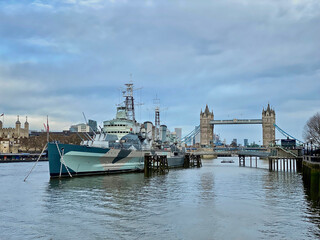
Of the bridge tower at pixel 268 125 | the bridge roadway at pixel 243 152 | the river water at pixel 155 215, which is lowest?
the river water at pixel 155 215

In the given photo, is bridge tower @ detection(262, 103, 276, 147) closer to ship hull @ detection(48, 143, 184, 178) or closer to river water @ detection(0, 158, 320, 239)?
ship hull @ detection(48, 143, 184, 178)

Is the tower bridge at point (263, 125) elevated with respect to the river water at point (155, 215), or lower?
elevated

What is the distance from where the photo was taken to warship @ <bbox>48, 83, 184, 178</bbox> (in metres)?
36.5

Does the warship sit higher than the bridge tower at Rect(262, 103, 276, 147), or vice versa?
the bridge tower at Rect(262, 103, 276, 147)

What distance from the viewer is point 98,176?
40.4 metres

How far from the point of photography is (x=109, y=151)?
41125mm

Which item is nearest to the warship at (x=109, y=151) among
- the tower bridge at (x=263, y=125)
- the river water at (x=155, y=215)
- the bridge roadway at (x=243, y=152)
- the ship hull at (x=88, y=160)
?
the ship hull at (x=88, y=160)

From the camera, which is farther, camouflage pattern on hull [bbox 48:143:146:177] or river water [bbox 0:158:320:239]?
camouflage pattern on hull [bbox 48:143:146:177]

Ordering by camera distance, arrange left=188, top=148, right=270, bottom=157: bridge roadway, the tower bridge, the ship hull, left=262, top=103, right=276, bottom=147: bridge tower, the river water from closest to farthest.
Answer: the river water, the ship hull, left=188, top=148, right=270, bottom=157: bridge roadway, the tower bridge, left=262, top=103, right=276, bottom=147: bridge tower

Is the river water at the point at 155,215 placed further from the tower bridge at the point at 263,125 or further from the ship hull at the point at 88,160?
the tower bridge at the point at 263,125

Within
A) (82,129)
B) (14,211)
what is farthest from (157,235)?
(82,129)

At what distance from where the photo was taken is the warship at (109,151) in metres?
36.5

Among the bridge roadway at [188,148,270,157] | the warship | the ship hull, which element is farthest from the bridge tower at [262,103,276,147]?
the ship hull

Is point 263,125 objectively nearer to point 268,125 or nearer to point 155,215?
point 268,125
